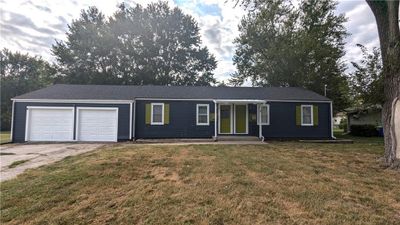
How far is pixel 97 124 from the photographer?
47.3 ft

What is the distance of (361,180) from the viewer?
555cm

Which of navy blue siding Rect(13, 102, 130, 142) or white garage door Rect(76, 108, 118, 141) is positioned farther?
white garage door Rect(76, 108, 118, 141)

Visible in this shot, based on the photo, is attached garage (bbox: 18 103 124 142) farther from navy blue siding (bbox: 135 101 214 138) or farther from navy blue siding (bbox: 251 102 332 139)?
navy blue siding (bbox: 251 102 332 139)

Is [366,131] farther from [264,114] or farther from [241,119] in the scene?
[241,119]

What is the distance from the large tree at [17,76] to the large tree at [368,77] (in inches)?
1168

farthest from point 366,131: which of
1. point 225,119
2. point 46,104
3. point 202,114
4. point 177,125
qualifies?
point 46,104

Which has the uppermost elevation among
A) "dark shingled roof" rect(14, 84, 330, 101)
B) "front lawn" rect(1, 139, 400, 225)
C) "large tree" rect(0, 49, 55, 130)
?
"large tree" rect(0, 49, 55, 130)

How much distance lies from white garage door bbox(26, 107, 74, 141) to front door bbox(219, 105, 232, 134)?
27.8 ft

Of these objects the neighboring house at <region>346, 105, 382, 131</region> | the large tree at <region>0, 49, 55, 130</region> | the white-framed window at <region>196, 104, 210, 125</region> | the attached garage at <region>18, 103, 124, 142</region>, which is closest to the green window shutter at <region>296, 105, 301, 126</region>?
the white-framed window at <region>196, 104, 210, 125</region>

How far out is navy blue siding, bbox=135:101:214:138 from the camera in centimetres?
1498

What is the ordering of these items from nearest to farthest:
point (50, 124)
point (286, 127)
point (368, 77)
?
point (368, 77) → point (50, 124) → point (286, 127)

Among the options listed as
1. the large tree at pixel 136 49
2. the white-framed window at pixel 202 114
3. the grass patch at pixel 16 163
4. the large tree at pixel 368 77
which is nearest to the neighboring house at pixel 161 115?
the white-framed window at pixel 202 114

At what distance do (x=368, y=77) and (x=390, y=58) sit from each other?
390cm

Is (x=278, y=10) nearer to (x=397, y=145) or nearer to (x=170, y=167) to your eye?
(x=397, y=145)
